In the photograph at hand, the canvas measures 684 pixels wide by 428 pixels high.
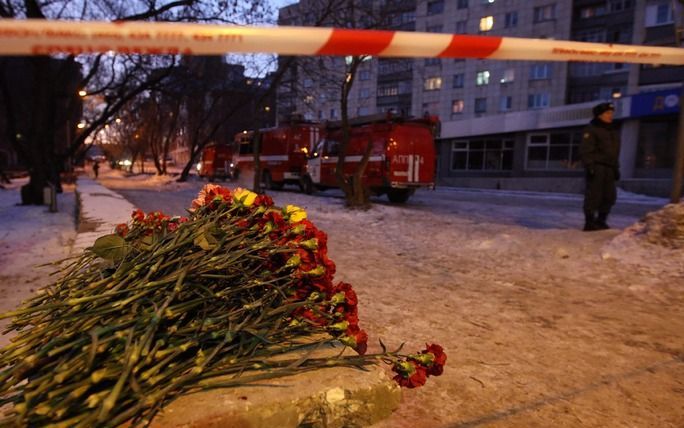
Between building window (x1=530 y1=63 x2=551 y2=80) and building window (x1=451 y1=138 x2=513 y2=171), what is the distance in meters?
9.14

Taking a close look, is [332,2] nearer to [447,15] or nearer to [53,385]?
[53,385]

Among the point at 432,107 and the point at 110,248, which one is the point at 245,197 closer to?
the point at 110,248

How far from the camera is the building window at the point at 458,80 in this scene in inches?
1716

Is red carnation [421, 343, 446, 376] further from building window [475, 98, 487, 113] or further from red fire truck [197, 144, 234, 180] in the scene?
building window [475, 98, 487, 113]

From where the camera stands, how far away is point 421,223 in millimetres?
10359

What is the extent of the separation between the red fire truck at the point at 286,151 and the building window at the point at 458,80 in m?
25.7

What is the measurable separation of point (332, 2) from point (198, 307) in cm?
1452

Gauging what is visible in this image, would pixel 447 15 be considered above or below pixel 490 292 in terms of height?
above

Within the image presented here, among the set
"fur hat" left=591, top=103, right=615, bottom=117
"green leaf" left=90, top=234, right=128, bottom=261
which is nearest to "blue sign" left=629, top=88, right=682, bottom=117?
"fur hat" left=591, top=103, right=615, bottom=117

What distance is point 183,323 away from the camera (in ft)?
5.75

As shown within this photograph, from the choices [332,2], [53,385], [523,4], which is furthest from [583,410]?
[523,4]

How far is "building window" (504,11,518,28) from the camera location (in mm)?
40656

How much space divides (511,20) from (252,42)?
45514 millimetres

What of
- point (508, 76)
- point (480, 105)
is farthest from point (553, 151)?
point (480, 105)
